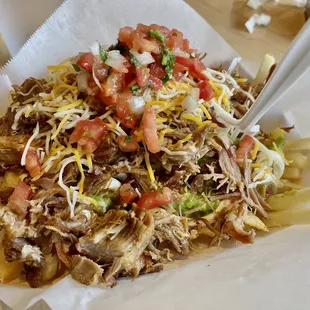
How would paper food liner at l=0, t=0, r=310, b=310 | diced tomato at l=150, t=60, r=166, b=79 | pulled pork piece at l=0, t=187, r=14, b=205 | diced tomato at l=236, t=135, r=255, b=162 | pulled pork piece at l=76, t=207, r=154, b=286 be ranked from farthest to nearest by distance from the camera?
diced tomato at l=236, t=135, r=255, b=162 < diced tomato at l=150, t=60, r=166, b=79 < pulled pork piece at l=0, t=187, r=14, b=205 < pulled pork piece at l=76, t=207, r=154, b=286 < paper food liner at l=0, t=0, r=310, b=310

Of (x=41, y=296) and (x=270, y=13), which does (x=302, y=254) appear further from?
(x=270, y=13)

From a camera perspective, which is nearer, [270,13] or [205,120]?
[205,120]

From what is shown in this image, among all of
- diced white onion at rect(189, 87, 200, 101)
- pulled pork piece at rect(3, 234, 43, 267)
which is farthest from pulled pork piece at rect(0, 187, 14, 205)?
diced white onion at rect(189, 87, 200, 101)

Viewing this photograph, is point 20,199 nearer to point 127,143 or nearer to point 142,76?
point 127,143

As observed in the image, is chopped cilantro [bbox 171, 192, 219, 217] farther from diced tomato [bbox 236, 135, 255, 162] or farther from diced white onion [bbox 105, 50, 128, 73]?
diced white onion [bbox 105, 50, 128, 73]

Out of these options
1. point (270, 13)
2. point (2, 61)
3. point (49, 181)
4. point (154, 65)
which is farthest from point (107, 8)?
point (270, 13)

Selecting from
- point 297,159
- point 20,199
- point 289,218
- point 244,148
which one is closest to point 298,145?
point 297,159
